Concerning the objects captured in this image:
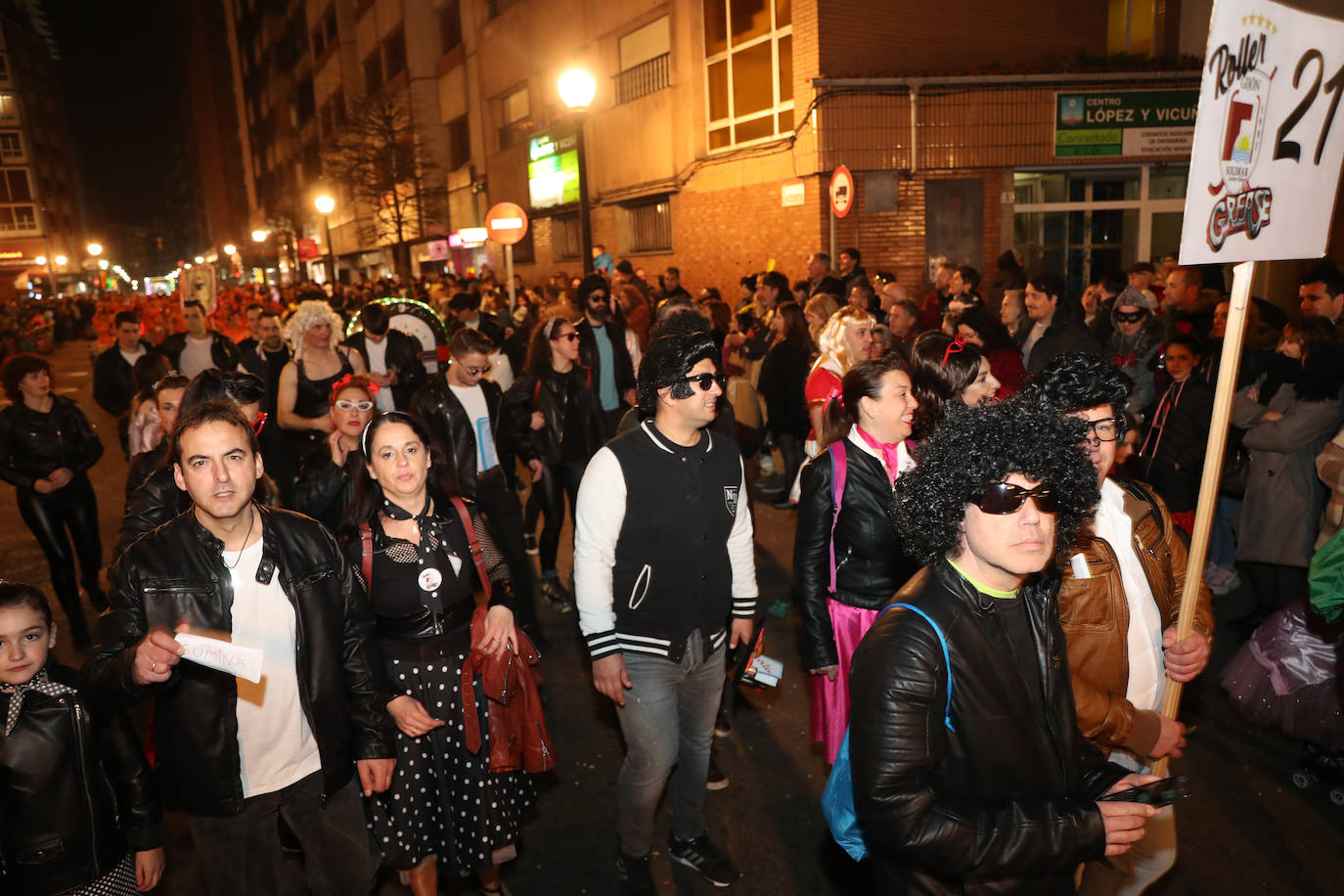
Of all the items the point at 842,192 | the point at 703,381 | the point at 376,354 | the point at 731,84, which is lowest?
the point at 376,354

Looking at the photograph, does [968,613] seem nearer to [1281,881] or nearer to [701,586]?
[701,586]

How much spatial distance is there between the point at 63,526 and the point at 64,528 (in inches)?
0.6

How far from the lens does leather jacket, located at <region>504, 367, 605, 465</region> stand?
6422 millimetres

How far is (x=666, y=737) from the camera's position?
3486mm

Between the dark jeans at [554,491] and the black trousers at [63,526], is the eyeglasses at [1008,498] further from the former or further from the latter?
the black trousers at [63,526]

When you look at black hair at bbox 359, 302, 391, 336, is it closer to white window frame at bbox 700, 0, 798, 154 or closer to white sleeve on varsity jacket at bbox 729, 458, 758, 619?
white sleeve on varsity jacket at bbox 729, 458, 758, 619

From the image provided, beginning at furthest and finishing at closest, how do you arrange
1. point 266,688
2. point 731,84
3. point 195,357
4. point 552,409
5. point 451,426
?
point 731,84 < point 195,357 < point 552,409 < point 451,426 < point 266,688

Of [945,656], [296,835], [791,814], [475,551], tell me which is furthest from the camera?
[791,814]

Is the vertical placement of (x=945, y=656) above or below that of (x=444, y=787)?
above

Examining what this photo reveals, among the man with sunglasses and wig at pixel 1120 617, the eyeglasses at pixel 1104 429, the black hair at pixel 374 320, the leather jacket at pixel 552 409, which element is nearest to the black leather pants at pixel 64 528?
the black hair at pixel 374 320

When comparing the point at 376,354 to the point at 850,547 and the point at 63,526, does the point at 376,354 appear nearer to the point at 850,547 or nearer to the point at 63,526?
the point at 63,526

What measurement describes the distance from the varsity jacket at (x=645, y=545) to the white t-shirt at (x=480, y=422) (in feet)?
8.32

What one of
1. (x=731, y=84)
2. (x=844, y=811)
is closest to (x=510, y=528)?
(x=844, y=811)

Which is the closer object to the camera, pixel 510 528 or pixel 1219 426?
pixel 1219 426
